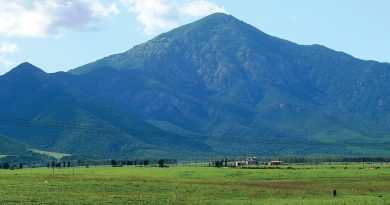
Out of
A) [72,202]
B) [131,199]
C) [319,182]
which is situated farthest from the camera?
[319,182]

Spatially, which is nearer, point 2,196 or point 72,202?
point 72,202

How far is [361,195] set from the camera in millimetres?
98250

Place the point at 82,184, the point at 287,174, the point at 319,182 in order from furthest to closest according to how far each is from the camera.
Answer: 1. the point at 287,174
2. the point at 319,182
3. the point at 82,184

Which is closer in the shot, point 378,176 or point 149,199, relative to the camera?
point 149,199

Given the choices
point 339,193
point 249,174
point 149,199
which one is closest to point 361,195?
point 339,193

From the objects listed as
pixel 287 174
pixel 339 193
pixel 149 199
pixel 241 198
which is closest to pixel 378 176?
pixel 287 174

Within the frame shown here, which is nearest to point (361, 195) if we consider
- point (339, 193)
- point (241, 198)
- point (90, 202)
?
point (339, 193)

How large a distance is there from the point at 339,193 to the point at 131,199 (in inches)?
1263

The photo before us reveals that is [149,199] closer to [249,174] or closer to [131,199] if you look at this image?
[131,199]

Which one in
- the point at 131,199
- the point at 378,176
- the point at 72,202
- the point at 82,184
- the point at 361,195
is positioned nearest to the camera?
the point at 72,202

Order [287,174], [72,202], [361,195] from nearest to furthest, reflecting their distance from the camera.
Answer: [72,202], [361,195], [287,174]

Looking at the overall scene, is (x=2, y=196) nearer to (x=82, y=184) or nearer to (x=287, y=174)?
(x=82, y=184)

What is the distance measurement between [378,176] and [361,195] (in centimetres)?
4748

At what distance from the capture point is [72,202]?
272ft
